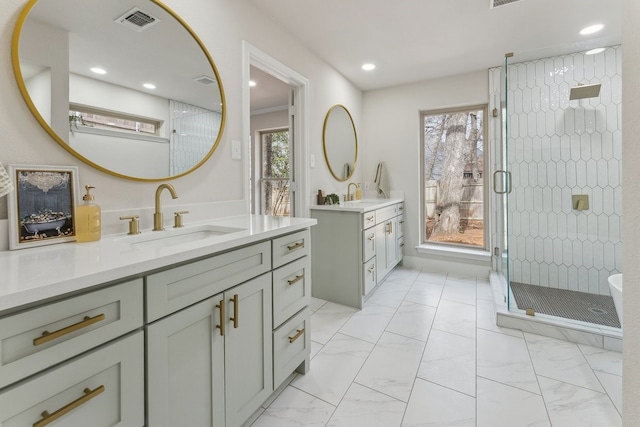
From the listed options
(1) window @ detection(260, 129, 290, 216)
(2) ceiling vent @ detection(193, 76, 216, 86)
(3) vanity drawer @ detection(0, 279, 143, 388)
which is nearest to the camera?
(3) vanity drawer @ detection(0, 279, 143, 388)

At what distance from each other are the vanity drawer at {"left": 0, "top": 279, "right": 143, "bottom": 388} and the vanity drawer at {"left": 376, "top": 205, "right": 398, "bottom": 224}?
→ 2.31 m

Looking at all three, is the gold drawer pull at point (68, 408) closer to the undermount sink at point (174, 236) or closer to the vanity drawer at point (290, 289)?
the undermount sink at point (174, 236)

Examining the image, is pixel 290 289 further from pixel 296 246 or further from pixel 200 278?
pixel 200 278

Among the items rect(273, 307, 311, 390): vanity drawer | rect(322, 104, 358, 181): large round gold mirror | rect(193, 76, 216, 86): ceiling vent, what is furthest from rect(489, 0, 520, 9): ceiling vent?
rect(273, 307, 311, 390): vanity drawer

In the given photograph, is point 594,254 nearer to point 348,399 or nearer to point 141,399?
point 348,399

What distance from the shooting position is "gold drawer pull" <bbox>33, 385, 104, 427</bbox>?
24.2 inches

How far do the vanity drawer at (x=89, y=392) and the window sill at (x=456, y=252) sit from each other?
3328 mm

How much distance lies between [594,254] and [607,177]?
0.70 meters

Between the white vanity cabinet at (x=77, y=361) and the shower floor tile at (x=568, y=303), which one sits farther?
the shower floor tile at (x=568, y=303)

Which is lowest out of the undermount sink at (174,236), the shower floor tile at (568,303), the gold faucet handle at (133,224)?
the shower floor tile at (568,303)

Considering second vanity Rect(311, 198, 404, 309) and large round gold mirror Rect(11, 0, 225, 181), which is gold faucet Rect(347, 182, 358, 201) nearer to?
second vanity Rect(311, 198, 404, 309)

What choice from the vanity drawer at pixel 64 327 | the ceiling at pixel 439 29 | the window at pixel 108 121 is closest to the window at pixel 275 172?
the ceiling at pixel 439 29

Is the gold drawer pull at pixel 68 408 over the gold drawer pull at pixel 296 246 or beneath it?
beneath

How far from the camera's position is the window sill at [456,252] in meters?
3.27
